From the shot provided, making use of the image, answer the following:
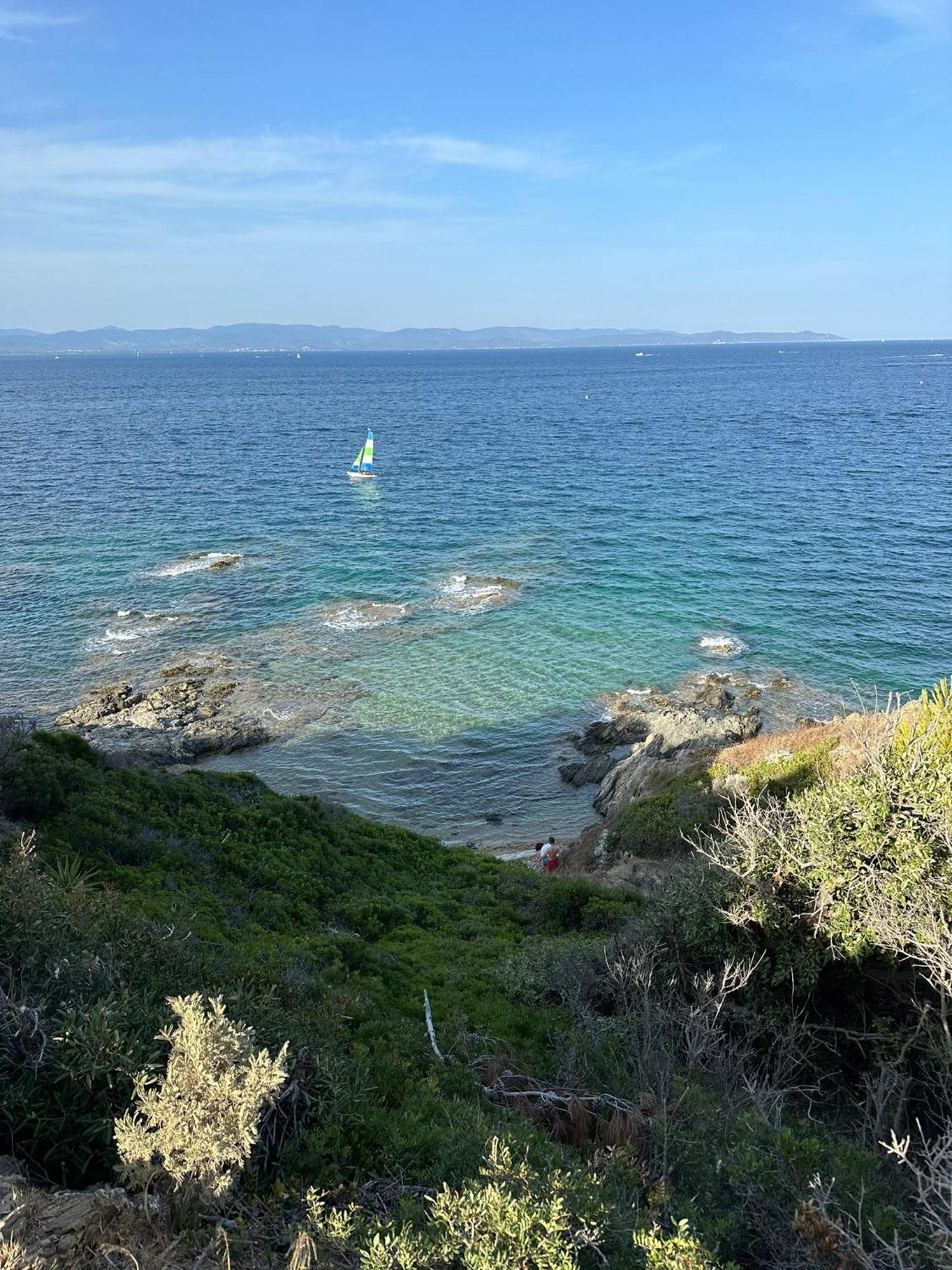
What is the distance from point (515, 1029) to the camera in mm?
11914

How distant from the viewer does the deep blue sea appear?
30.6m

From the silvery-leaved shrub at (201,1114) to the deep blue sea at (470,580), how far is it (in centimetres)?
1885

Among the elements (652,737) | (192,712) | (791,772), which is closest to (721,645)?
(652,737)

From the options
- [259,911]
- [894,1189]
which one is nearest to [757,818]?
[894,1189]

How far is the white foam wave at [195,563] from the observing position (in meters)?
46.5

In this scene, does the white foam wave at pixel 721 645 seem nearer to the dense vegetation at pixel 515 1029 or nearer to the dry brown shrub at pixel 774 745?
the dry brown shrub at pixel 774 745

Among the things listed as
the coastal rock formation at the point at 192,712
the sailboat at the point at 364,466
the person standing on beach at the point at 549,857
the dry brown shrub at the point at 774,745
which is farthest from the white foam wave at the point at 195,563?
the dry brown shrub at the point at 774,745

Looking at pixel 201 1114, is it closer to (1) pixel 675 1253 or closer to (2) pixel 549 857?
(1) pixel 675 1253

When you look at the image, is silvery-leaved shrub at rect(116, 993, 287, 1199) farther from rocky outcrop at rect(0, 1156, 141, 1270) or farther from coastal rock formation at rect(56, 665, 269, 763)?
coastal rock formation at rect(56, 665, 269, 763)

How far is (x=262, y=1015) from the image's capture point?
8.59m

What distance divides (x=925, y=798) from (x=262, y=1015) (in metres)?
8.81

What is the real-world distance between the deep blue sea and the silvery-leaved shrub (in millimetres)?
18846

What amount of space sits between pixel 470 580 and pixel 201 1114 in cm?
3973

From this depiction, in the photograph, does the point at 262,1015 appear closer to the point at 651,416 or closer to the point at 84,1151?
the point at 84,1151
